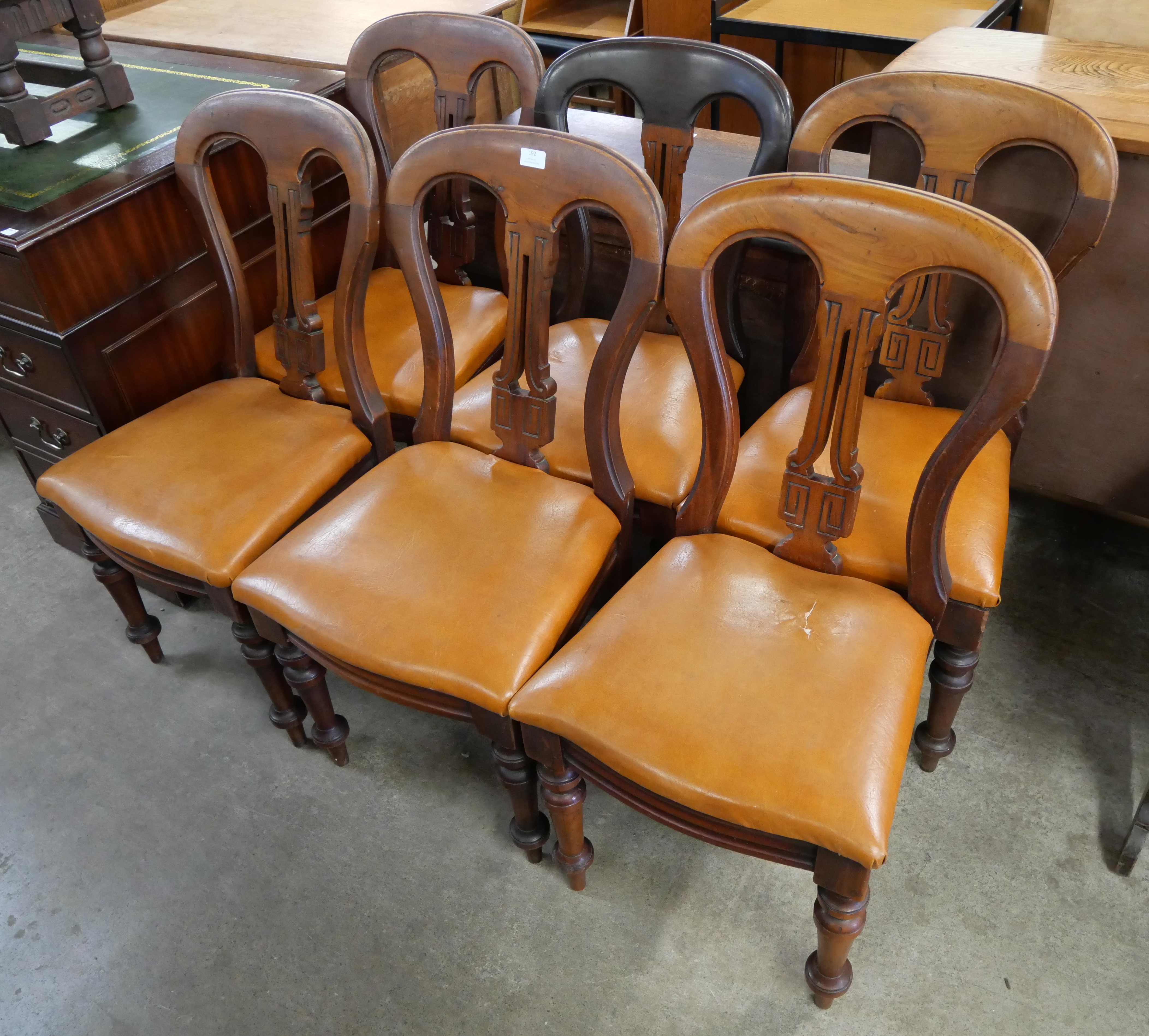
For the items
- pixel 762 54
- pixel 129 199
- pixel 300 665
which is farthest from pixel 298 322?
pixel 762 54

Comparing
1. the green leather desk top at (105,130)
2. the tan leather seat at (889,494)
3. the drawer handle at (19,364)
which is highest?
the green leather desk top at (105,130)

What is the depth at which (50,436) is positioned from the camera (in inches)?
71.1

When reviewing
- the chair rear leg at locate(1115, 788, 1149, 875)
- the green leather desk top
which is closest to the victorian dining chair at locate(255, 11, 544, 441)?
the green leather desk top

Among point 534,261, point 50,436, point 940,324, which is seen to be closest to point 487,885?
point 534,261

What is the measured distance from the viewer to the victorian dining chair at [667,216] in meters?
1.43

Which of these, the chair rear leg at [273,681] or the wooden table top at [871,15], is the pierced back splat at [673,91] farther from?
the wooden table top at [871,15]

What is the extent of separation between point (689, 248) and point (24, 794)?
142cm

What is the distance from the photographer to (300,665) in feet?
4.61

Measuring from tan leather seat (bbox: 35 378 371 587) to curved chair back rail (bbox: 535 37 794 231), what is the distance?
2.18ft

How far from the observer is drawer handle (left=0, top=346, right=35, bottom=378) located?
166cm

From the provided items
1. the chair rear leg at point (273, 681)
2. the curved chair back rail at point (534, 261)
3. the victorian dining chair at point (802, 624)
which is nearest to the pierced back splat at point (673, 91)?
the curved chair back rail at point (534, 261)

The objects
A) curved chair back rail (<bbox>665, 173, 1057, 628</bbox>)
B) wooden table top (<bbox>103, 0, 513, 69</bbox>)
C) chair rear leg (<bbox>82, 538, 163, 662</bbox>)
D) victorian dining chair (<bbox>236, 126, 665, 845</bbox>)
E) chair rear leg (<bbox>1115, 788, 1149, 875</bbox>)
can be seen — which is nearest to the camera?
curved chair back rail (<bbox>665, 173, 1057, 628</bbox>)

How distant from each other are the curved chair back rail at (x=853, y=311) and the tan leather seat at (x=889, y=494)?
5 cm

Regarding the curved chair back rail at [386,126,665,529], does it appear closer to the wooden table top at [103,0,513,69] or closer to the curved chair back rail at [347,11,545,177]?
the curved chair back rail at [347,11,545,177]
